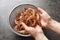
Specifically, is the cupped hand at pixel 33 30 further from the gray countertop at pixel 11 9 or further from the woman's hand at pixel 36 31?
the gray countertop at pixel 11 9

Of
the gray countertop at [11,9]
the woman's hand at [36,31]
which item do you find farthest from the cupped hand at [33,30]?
the gray countertop at [11,9]

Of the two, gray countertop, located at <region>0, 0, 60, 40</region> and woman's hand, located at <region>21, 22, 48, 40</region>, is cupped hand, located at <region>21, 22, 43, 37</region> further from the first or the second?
gray countertop, located at <region>0, 0, 60, 40</region>

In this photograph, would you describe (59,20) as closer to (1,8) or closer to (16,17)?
(16,17)

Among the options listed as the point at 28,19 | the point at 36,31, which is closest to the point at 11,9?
the point at 28,19

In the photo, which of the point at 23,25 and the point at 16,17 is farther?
the point at 16,17

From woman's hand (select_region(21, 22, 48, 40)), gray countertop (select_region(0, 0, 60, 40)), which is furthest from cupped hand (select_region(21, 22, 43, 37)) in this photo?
gray countertop (select_region(0, 0, 60, 40))

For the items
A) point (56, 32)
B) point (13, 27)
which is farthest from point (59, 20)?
point (13, 27)
